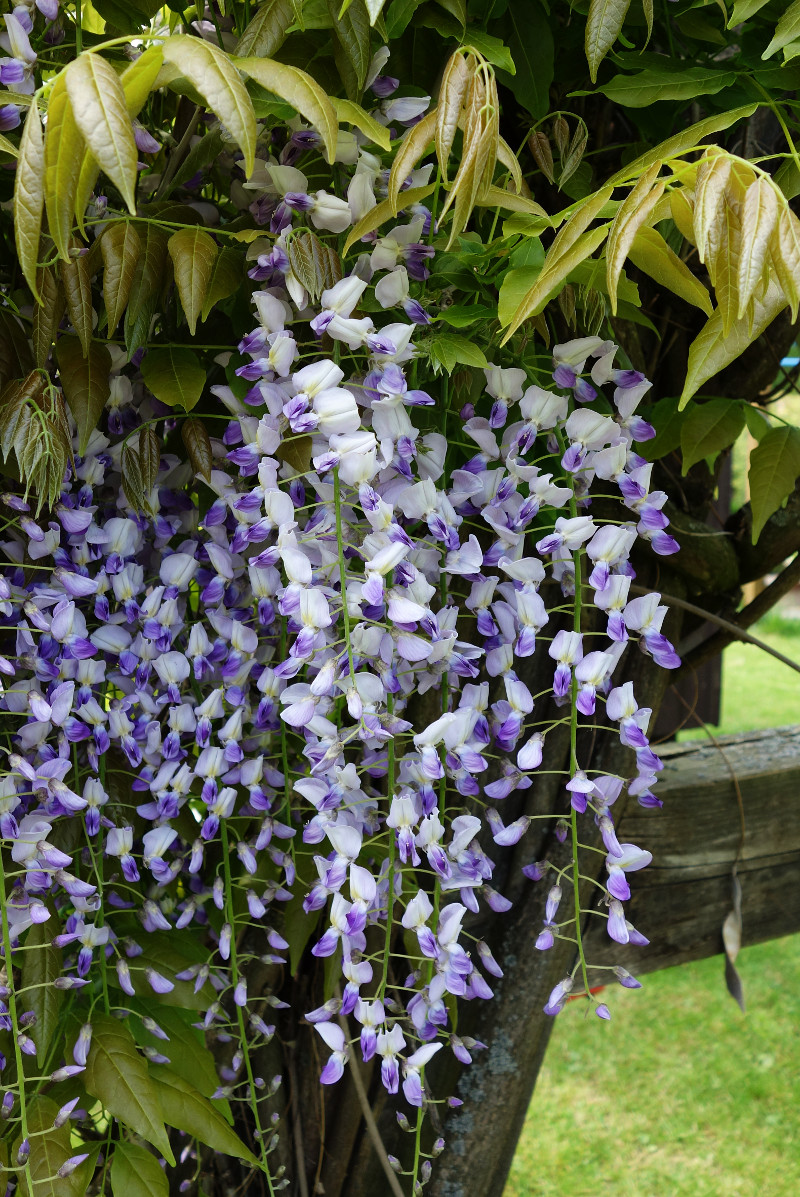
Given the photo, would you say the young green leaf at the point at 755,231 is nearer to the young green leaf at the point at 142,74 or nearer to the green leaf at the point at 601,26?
the green leaf at the point at 601,26

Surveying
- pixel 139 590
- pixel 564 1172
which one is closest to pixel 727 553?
pixel 139 590

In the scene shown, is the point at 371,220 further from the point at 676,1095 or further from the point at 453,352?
the point at 676,1095

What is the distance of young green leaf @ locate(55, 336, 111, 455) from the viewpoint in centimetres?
68

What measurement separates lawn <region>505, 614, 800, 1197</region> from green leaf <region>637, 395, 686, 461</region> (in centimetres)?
213

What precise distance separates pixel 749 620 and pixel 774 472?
26 cm

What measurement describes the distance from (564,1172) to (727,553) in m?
2.08

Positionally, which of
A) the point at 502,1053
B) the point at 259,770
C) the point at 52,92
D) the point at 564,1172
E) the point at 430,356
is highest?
the point at 52,92

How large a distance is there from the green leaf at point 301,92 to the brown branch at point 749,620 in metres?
0.62

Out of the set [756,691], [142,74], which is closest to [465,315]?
[142,74]

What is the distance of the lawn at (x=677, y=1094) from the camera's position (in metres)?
2.45

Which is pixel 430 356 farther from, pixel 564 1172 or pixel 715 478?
pixel 564 1172

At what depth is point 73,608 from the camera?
70cm

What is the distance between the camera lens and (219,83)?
1.64 ft

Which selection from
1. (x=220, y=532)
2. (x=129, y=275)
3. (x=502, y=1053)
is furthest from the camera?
(x=502, y=1053)
